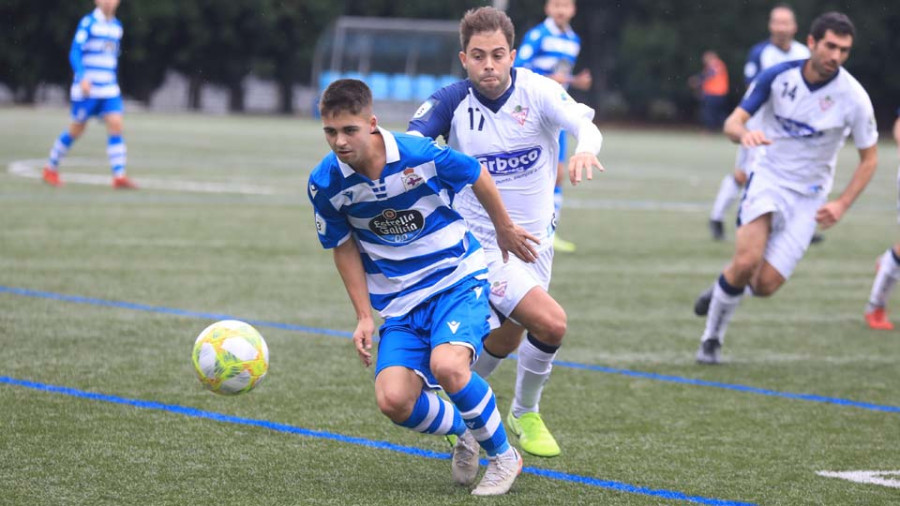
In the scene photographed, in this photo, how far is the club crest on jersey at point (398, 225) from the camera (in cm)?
498

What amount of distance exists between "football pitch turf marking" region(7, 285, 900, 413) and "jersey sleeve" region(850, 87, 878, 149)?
1.69m

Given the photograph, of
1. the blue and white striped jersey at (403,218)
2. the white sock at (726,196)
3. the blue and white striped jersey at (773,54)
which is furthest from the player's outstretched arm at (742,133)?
the blue and white striped jersey at (773,54)

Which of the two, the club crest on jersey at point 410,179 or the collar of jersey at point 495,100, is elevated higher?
the collar of jersey at point 495,100

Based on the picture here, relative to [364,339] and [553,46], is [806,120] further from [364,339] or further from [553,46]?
[553,46]

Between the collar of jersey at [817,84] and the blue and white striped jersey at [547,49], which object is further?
the blue and white striped jersey at [547,49]

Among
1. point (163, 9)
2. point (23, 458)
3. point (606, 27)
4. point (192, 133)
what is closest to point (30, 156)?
point (192, 133)

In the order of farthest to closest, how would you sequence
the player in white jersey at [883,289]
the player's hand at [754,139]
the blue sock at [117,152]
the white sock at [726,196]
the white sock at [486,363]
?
the blue sock at [117,152], the white sock at [726,196], the player in white jersey at [883,289], the player's hand at [754,139], the white sock at [486,363]

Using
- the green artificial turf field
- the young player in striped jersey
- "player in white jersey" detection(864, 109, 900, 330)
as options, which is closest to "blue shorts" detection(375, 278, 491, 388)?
the young player in striped jersey

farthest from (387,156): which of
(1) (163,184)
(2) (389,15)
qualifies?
(2) (389,15)

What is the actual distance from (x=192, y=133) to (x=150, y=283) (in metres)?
22.8

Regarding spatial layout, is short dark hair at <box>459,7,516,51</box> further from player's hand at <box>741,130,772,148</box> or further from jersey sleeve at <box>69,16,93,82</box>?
jersey sleeve at <box>69,16,93,82</box>

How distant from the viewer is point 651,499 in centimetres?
480

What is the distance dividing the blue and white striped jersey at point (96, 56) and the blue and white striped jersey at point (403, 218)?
12.0 meters

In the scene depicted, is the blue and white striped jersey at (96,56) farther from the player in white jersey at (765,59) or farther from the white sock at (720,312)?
the white sock at (720,312)
